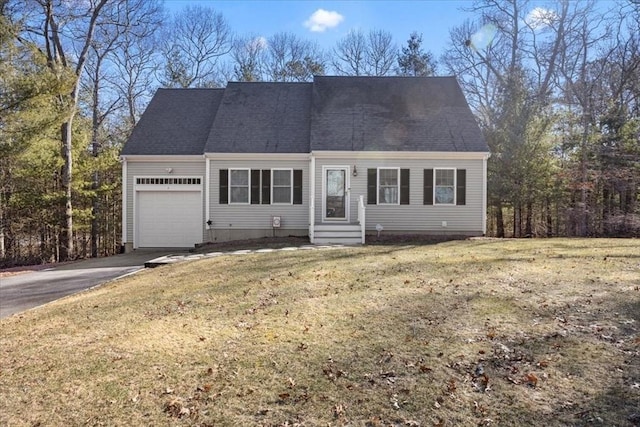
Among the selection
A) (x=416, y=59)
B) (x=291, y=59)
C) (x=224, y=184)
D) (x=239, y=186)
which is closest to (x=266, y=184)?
(x=239, y=186)

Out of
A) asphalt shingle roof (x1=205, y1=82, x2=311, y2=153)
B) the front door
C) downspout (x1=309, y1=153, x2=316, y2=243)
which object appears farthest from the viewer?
A: asphalt shingle roof (x1=205, y1=82, x2=311, y2=153)

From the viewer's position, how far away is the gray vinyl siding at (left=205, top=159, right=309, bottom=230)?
14.4 metres

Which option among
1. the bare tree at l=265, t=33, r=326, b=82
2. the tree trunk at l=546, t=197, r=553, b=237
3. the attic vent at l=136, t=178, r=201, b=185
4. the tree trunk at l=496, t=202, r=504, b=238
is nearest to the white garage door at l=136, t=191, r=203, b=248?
the attic vent at l=136, t=178, r=201, b=185

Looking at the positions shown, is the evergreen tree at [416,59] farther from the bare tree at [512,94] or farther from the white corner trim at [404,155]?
the white corner trim at [404,155]

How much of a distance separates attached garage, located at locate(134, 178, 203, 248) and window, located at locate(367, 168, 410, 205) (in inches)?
231

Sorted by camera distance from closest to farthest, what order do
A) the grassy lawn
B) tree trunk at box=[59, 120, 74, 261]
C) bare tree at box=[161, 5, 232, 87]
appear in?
1. the grassy lawn
2. tree trunk at box=[59, 120, 74, 261]
3. bare tree at box=[161, 5, 232, 87]

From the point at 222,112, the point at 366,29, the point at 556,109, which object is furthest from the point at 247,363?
the point at 366,29

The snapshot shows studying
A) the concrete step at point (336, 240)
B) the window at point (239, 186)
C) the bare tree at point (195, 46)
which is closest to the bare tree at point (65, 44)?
the window at point (239, 186)

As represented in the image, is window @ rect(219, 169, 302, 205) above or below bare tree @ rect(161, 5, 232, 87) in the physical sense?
below

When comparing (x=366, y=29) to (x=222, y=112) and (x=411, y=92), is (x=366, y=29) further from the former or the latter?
(x=222, y=112)

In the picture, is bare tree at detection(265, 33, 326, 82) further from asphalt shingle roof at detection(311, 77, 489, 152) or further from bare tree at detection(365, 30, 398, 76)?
asphalt shingle roof at detection(311, 77, 489, 152)

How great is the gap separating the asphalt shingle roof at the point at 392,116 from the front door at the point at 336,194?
83 centimetres

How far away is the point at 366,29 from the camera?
27.8 meters

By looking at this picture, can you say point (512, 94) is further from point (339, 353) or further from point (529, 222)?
point (339, 353)
